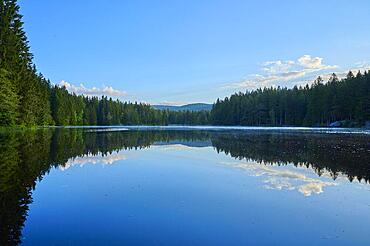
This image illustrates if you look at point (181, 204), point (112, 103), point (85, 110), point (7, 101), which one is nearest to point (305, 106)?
point (85, 110)

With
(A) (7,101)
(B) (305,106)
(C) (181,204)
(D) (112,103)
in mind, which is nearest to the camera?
(C) (181,204)

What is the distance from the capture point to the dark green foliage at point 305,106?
89700 mm

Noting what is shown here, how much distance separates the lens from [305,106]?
126 metres

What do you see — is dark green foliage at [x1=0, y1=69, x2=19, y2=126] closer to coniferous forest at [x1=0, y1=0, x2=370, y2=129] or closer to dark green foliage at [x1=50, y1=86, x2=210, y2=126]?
coniferous forest at [x1=0, y1=0, x2=370, y2=129]

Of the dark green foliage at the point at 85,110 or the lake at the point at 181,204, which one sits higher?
the dark green foliage at the point at 85,110

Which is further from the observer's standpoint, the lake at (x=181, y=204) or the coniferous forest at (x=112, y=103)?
the coniferous forest at (x=112, y=103)

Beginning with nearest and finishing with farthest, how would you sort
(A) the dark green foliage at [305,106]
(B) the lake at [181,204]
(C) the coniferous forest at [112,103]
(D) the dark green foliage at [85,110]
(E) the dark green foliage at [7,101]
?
1. (B) the lake at [181,204]
2. (E) the dark green foliage at [7,101]
3. (C) the coniferous forest at [112,103]
4. (A) the dark green foliage at [305,106]
5. (D) the dark green foliage at [85,110]

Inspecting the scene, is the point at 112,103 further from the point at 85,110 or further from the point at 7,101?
the point at 7,101

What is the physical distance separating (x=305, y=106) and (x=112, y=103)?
96710 millimetres

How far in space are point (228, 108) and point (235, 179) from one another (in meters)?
158

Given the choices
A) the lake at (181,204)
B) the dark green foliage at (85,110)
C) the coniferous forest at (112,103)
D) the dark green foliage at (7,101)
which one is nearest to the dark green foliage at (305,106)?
the coniferous forest at (112,103)

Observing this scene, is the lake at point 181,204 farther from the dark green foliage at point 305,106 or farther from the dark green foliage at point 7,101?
the dark green foliage at point 305,106

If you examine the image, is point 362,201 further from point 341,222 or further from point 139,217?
point 139,217

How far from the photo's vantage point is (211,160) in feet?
66.8
